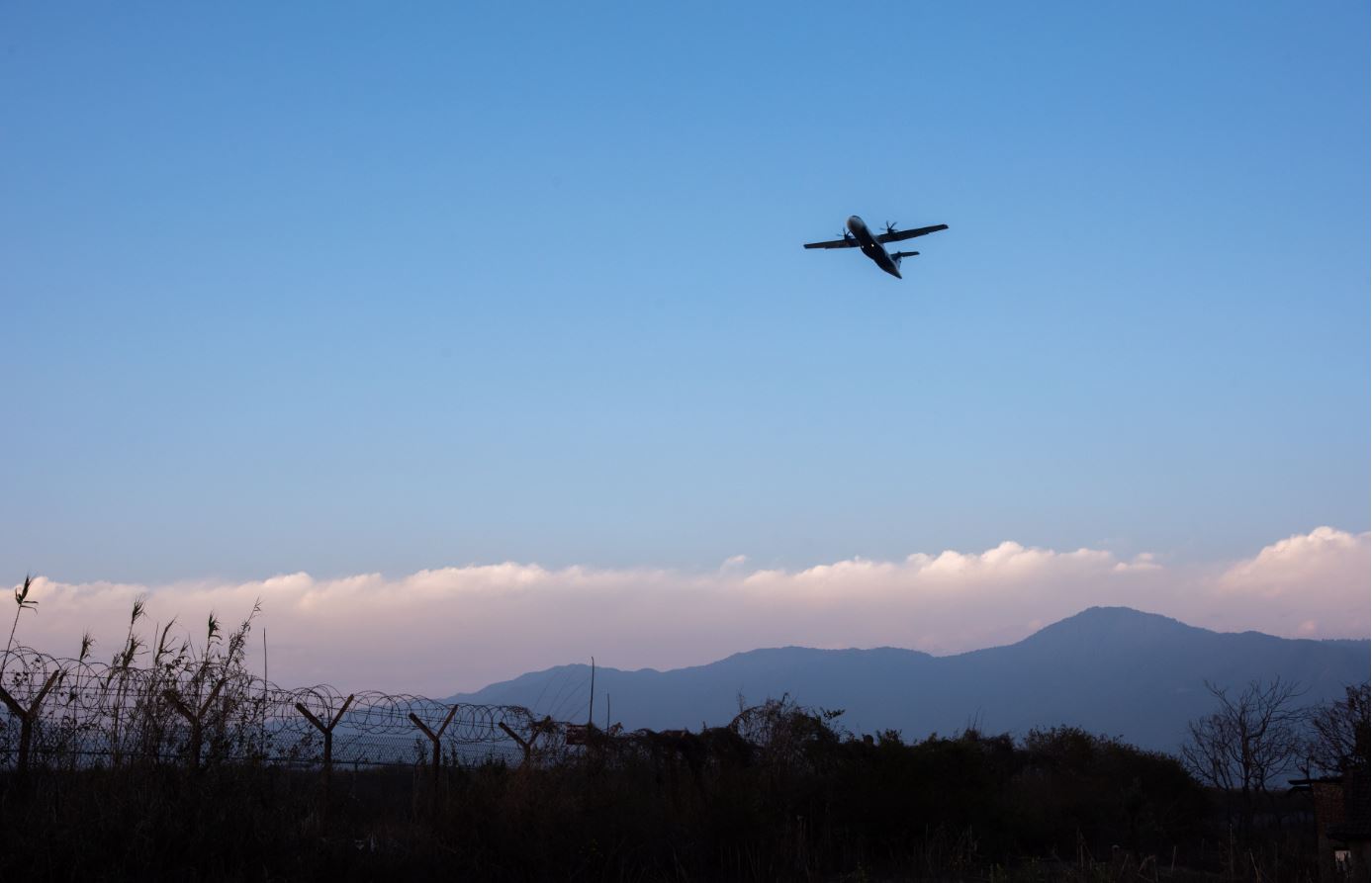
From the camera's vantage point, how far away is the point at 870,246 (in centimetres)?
4225

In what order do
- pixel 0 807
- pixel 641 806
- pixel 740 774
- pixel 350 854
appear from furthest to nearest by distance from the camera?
pixel 740 774 < pixel 641 806 < pixel 350 854 < pixel 0 807

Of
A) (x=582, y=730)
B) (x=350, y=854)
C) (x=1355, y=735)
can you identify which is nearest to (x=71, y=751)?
(x=350, y=854)

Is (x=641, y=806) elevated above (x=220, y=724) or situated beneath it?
situated beneath

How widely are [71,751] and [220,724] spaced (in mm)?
1484

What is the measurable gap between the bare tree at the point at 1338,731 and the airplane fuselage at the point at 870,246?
23396 mm

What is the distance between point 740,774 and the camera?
19750 mm

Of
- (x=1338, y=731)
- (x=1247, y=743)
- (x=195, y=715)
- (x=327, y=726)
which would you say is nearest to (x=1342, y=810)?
(x=1247, y=743)

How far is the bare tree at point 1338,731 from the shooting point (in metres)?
42.6

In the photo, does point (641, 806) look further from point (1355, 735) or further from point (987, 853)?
point (1355, 735)

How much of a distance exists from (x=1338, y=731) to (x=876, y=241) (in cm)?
2609

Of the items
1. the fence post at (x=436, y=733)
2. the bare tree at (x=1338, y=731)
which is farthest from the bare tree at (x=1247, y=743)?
the fence post at (x=436, y=733)

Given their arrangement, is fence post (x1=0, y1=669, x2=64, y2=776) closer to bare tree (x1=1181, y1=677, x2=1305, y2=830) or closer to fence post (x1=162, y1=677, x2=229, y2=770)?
fence post (x1=162, y1=677, x2=229, y2=770)

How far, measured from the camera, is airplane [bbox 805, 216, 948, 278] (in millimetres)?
41531

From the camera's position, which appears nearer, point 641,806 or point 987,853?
point 641,806
